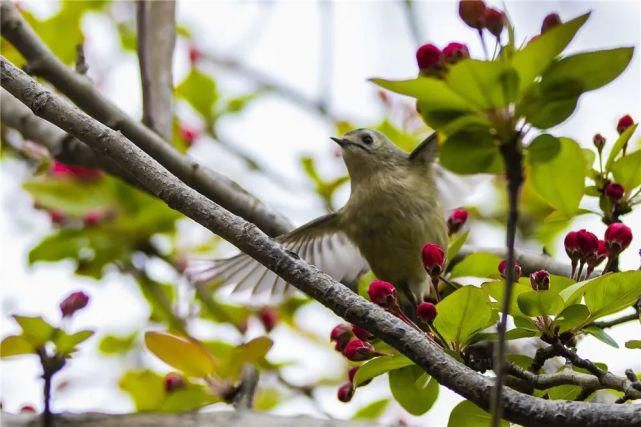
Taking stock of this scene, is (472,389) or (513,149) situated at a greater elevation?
(513,149)

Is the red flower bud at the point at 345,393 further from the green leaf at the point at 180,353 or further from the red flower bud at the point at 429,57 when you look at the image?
the red flower bud at the point at 429,57

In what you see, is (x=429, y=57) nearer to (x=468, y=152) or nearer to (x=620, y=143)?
(x=468, y=152)

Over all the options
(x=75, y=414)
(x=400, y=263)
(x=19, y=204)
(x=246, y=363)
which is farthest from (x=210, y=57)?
(x=75, y=414)

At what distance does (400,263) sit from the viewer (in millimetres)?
3367

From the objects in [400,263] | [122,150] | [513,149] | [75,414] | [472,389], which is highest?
[400,263]

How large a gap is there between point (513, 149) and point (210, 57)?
5.22 m

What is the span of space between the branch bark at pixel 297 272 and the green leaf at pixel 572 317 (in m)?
0.31

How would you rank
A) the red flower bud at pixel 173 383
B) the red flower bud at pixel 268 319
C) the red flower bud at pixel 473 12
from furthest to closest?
the red flower bud at pixel 268 319 < the red flower bud at pixel 173 383 < the red flower bud at pixel 473 12

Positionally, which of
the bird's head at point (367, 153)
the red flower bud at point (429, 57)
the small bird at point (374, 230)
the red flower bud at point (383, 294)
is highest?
the bird's head at point (367, 153)

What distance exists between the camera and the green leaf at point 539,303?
187cm

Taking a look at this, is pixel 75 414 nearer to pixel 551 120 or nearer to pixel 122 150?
pixel 122 150

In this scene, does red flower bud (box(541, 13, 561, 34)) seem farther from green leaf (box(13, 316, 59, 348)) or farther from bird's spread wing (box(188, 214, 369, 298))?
bird's spread wing (box(188, 214, 369, 298))

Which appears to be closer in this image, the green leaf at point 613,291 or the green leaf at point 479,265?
the green leaf at point 613,291

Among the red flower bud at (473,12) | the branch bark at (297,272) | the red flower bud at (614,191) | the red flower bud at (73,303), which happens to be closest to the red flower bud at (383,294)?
the branch bark at (297,272)
